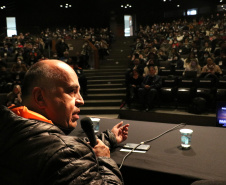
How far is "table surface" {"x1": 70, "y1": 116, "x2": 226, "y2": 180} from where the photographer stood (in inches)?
59.4

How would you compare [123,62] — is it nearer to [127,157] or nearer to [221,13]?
[127,157]

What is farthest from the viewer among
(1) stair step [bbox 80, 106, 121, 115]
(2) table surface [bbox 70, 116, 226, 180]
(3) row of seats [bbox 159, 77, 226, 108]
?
(1) stair step [bbox 80, 106, 121, 115]

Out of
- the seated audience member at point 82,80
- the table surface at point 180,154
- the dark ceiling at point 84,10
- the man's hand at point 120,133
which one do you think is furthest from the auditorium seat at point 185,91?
the dark ceiling at point 84,10

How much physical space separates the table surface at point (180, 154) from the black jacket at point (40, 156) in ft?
2.68

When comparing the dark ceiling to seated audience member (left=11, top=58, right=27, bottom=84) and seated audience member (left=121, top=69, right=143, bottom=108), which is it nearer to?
seated audience member (left=11, top=58, right=27, bottom=84)

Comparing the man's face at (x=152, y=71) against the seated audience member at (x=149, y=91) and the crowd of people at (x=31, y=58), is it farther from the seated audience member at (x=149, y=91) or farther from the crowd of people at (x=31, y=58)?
the crowd of people at (x=31, y=58)

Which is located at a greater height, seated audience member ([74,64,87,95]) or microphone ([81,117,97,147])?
microphone ([81,117,97,147])

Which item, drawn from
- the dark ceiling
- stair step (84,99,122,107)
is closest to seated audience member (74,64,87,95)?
stair step (84,99,122,107)

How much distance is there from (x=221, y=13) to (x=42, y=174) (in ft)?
74.1

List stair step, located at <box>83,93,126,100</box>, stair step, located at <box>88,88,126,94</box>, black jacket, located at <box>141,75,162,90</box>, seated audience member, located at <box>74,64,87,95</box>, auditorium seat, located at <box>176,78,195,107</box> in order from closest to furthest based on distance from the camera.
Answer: auditorium seat, located at <box>176,78,195,107</box>
black jacket, located at <box>141,75,162,90</box>
stair step, located at <box>83,93,126,100</box>
seated audience member, located at <box>74,64,87,95</box>
stair step, located at <box>88,88,126,94</box>

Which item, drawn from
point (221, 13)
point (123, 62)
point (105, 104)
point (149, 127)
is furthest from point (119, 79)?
point (221, 13)

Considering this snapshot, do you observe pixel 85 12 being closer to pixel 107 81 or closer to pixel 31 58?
pixel 31 58

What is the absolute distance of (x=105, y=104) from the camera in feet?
25.9

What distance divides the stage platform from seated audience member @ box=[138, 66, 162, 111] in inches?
9.4
